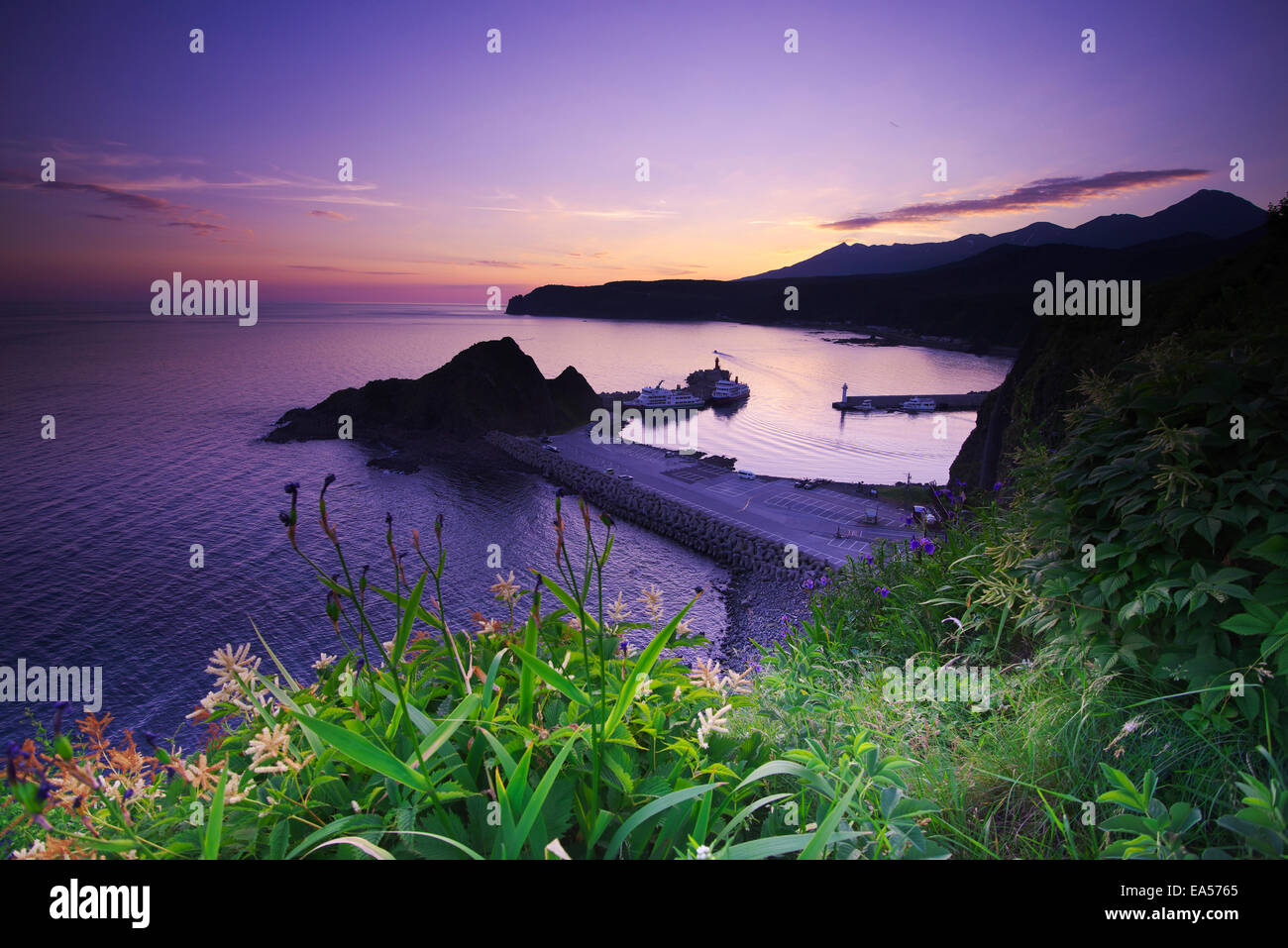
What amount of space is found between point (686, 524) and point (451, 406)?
105 ft

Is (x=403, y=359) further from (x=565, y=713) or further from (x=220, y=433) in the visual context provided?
(x=565, y=713)

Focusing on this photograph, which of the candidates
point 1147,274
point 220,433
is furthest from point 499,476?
point 1147,274

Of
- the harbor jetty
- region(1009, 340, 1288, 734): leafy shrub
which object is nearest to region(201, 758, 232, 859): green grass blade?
region(1009, 340, 1288, 734): leafy shrub

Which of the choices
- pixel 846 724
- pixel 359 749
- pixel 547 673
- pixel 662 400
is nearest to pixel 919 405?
pixel 662 400

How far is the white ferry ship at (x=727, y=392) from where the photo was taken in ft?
246

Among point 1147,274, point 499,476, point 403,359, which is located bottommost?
point 499,476

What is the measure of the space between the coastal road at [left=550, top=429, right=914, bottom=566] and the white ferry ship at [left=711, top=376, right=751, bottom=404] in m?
29.1

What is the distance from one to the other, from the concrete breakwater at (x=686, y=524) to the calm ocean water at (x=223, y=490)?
1169 millimetres

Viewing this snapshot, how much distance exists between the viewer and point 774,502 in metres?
34.2

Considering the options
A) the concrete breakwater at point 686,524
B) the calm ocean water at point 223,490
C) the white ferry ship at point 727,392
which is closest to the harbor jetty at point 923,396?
the calm ocean water at point 223,490

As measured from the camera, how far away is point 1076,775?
6.68 feet

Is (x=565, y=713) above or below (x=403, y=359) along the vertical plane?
below

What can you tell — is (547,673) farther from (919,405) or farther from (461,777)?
(919,405)
